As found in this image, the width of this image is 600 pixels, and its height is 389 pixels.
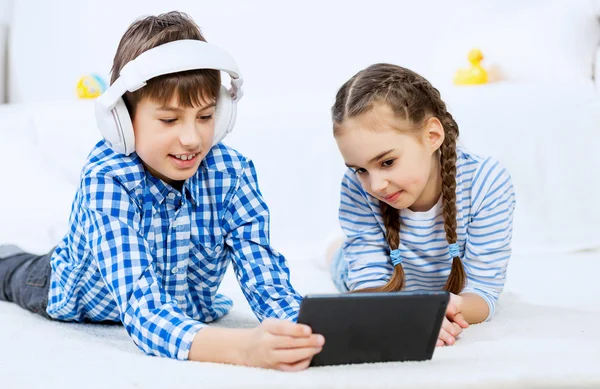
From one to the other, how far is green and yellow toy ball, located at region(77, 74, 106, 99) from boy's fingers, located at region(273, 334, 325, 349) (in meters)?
1.77

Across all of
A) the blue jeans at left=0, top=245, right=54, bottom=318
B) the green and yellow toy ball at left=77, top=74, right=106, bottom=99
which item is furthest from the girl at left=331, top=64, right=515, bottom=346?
the green and yellow toy ball at left=77, top=74, right=106, bottom=99

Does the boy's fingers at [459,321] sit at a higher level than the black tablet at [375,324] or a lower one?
lower

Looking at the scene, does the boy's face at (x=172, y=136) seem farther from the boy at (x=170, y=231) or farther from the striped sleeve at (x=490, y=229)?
the striped sleeve at (x=490, y=229)

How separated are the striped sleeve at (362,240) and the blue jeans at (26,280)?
0.56m

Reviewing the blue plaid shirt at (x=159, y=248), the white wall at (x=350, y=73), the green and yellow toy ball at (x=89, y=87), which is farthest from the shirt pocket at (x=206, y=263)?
the green and yellow toy ball at (x=89, y=87)

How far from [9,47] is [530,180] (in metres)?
1.82

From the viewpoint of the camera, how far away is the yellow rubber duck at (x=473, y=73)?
2.30 meters

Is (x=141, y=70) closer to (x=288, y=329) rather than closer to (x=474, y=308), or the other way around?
(x=288, y=329)

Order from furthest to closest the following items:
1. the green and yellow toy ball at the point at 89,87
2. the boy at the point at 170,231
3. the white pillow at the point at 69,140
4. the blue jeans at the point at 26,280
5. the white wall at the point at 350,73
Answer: the green and yellow toy ball at the point at 89,87
the white pillow at the point at 69,140
the white wall at the point at 350,73
the blue jeans at the point at 26,280
the boy at the point at 170,231

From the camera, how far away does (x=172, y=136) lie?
1126mm

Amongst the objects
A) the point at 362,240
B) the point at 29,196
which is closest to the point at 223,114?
the point at 362,240

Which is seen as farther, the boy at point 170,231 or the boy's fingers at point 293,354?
the boy at point 170,231

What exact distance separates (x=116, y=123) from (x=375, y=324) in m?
0.47

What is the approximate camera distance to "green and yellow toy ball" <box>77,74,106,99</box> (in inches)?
98.3
